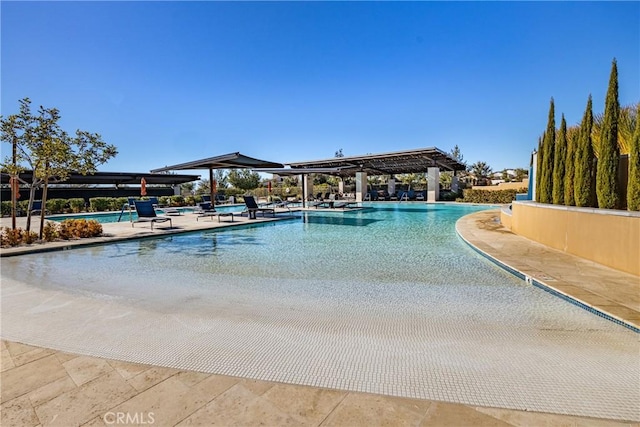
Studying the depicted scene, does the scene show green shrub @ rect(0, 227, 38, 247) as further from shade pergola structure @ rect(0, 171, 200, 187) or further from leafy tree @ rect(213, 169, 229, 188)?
leafy tree @ rect(213, 169, 229, 188)

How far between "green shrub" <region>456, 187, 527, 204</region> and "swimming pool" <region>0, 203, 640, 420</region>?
61.9 feet

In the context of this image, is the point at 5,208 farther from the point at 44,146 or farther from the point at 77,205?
the point at 44,146

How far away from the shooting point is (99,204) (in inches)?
725

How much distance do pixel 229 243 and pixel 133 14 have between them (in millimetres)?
7906

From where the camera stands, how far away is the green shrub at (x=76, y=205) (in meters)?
17.8

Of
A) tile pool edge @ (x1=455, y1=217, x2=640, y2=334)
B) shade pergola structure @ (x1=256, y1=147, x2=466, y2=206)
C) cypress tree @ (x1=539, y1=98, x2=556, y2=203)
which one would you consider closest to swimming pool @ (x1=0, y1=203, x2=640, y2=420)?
tile pool edge @ (x1=455, y1=217, x2=640, y2=334)

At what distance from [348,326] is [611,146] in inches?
230

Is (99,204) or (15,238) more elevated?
(99,204)

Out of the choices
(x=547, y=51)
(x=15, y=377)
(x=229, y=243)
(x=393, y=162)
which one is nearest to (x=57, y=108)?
(x=229, y=243)

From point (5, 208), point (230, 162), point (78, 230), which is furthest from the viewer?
point (5, 208)


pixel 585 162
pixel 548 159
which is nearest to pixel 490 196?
pixel 548 159

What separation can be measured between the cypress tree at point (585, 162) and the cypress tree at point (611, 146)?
66 cm

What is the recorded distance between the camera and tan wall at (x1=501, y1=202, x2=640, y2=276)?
14.6ft

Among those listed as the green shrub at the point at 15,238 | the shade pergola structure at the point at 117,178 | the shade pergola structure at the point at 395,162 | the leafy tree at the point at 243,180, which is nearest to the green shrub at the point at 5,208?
the shade pergola structure at the point at 117,178
